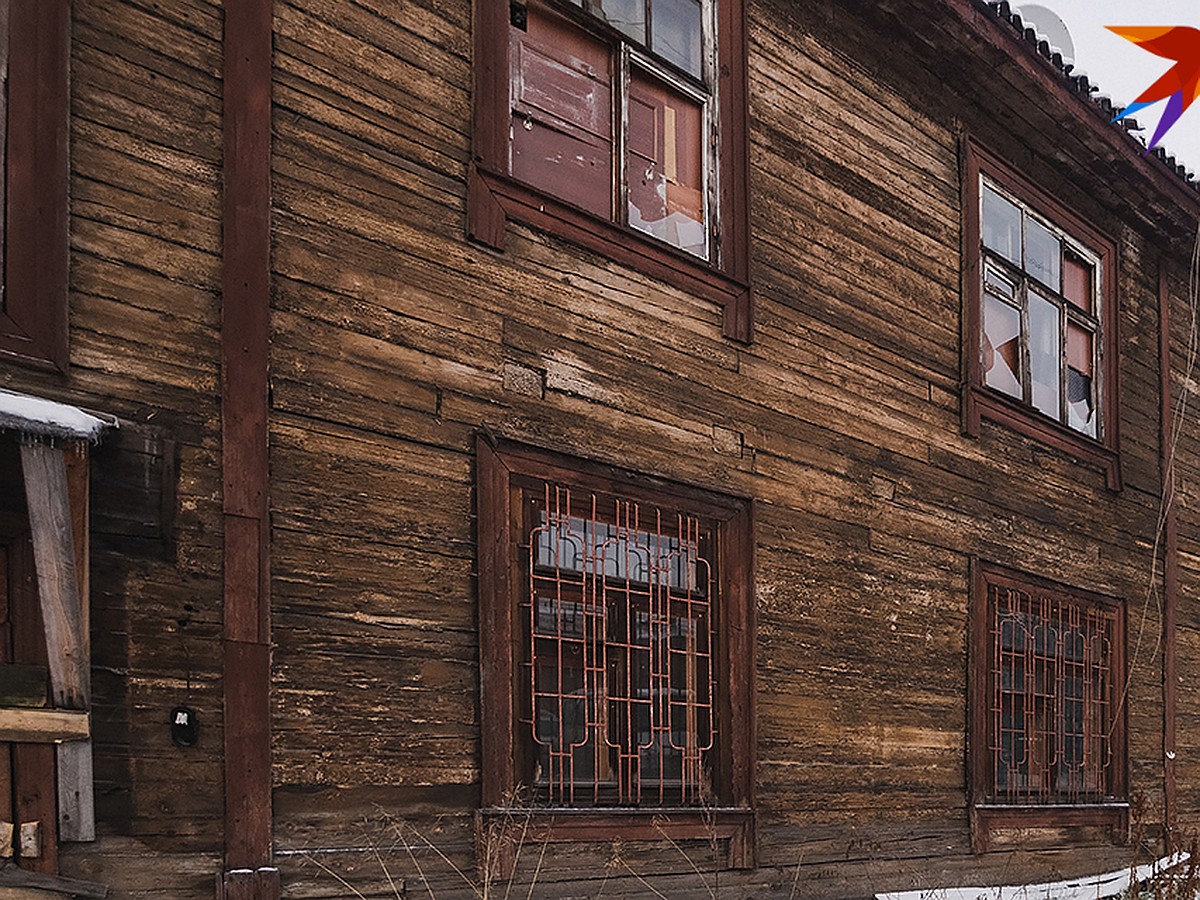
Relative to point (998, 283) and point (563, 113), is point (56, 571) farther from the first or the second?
point (998, 283)

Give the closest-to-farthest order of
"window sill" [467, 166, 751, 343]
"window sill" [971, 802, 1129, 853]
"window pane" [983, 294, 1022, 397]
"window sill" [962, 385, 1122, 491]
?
"window sill" [467, 166, 751, 343]
"window sill" [971, 802, 1129, 853]
"window sill" [962, 385, 1122, 491]
"window pane" [983, 294, 1022, 397]

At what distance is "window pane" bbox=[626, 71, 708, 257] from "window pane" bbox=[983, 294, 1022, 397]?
9.61ft

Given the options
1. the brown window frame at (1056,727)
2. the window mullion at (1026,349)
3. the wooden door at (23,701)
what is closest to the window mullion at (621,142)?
the wooden door at (23,701)

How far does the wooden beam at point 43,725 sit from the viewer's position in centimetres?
396

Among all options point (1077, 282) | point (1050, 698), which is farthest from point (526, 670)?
point (1077, 282)

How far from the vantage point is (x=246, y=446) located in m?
4.75

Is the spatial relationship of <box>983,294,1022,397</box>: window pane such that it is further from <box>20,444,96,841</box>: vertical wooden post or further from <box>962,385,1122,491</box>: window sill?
<box>20,444,96,841</box>: vertical wooden post

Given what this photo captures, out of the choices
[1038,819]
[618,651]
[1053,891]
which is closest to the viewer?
[618,651]

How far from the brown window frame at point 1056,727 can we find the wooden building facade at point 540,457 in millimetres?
44

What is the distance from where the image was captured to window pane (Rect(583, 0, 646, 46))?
6418 mm

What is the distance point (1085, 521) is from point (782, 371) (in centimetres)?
A: 366

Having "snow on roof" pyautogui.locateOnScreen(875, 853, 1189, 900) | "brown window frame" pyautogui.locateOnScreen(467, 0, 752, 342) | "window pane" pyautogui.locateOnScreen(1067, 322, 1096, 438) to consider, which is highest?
"brown window frame" pyautogui.locateOnScreen(467, 0, 752, 342)

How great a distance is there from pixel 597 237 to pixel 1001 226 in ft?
13.5

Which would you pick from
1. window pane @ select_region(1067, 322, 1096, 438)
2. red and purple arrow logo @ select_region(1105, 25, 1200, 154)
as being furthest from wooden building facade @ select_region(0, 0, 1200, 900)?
red and purple arrow logo @ select_region(1105, 25, 1200, 154)
